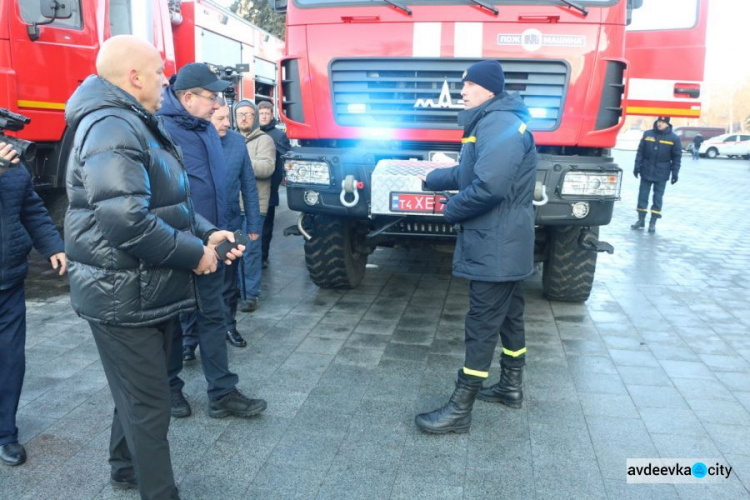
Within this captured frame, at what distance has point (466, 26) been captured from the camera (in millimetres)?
4613

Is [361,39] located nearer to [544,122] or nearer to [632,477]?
[544,122]

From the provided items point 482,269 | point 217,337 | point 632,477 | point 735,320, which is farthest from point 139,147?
point 735,320

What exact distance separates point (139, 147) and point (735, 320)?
4.78 meters

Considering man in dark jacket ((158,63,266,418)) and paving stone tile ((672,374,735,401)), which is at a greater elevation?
man in dark jacket ((158,63,266,418))

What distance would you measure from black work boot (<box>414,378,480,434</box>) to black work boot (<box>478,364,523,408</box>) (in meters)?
0.31

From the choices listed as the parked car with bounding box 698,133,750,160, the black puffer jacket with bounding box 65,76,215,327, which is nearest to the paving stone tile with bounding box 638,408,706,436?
the black puffer jacket with bounding box 65,76,215,327

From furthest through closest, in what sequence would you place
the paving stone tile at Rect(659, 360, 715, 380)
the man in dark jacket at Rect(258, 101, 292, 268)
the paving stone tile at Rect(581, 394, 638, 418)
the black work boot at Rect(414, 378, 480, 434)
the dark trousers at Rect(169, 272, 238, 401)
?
the man in dark jacket at Rect(258, 101, 292, 268), the paving stone tile at Rect(659, 360, 715, 380), the paving stone tile at Rect(581, 394, 638, 418), the dark trousers at Rect(169, 272, 238, 401), the black work boot at Rect(414, 378, 480, 434)

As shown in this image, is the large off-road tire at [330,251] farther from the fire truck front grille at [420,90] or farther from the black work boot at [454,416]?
the black work boot at [454,416]

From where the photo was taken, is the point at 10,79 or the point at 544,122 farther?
the point at 10,79

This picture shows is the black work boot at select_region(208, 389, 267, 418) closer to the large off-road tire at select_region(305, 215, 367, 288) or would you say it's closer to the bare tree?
the large off-road tire at select_region(305, 215, 367, 288)

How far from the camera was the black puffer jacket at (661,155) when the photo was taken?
32.2 feet

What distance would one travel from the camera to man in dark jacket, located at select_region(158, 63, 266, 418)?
326 centimetres

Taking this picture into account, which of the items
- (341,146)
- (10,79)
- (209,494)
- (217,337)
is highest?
(10,79)

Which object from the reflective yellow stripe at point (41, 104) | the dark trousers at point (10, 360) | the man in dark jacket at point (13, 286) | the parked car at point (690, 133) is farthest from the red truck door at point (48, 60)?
the parked car at point (690, 133)
